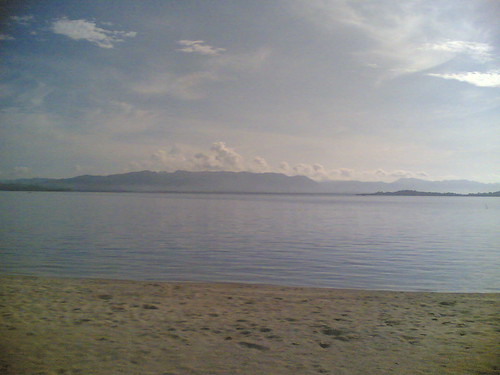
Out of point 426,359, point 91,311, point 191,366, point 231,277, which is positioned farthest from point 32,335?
point 231,277

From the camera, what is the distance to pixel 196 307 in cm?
930

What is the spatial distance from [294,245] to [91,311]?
647 inches

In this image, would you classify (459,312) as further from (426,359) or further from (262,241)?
(262,241)

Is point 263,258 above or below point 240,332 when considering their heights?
below

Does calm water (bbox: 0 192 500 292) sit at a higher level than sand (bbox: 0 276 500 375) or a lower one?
lower

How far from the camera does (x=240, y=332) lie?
7.31 meters

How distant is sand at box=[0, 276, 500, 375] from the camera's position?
18.9 feet

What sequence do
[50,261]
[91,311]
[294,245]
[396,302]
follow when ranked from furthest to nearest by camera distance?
1. [294,245]
2. [50,261]
3. [396,302]
4. [91,311]

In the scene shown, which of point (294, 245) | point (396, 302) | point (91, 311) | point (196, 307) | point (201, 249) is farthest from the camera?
point (294, 245)

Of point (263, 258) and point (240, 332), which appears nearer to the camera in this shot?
point (240, 332)

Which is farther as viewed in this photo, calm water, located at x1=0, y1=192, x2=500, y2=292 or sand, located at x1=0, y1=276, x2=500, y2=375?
calm water, located at x1=0, y1=192, x2=500, y2=292

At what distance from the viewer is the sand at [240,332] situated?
576cm

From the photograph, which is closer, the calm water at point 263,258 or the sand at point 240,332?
the sand at point 240,332

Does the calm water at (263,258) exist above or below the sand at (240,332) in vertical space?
below
